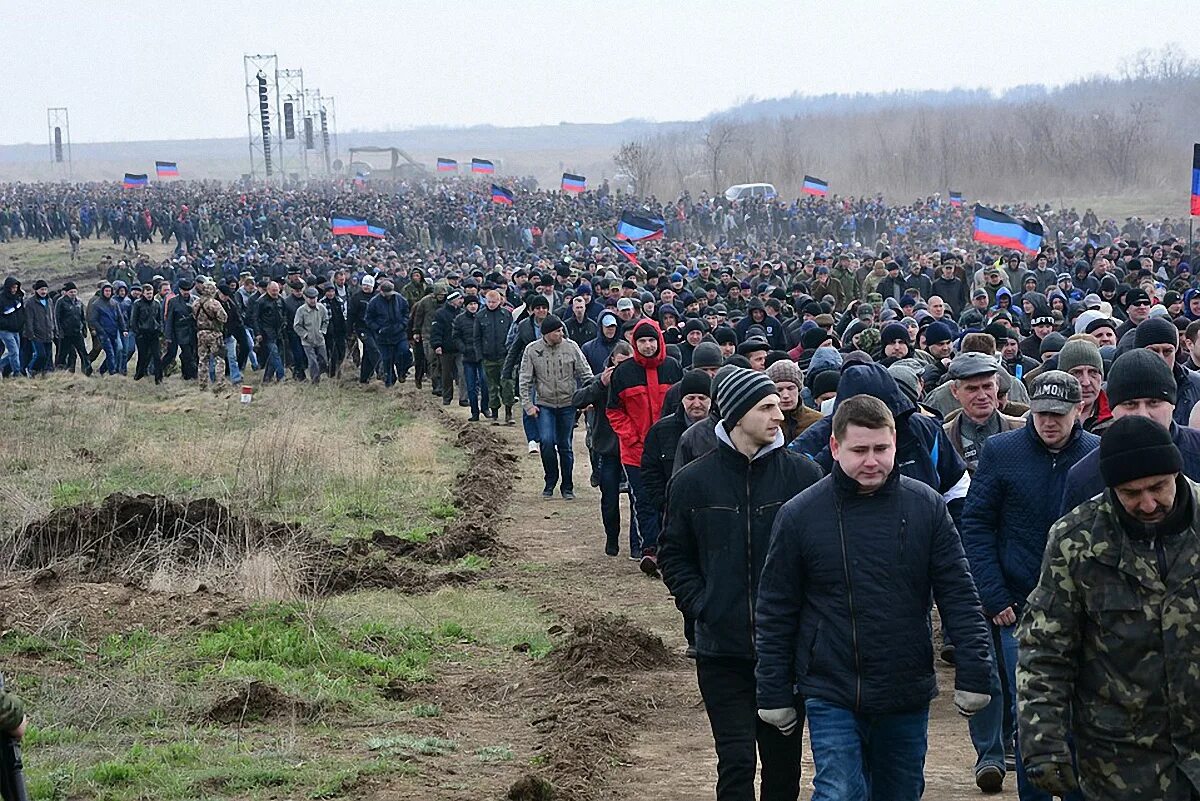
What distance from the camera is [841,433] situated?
552 centimetres

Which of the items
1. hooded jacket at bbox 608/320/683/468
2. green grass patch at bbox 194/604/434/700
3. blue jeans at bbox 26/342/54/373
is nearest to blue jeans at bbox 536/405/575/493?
hooded jacket at bbox 608/320/683/468

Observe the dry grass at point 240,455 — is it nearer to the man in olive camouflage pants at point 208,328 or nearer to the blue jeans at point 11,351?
the man in olive camouflage pants at point 208,328

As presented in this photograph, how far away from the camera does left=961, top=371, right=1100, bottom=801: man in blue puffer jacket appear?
647 cm

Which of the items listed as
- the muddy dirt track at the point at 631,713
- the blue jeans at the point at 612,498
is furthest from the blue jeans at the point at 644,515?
the blue jeans at the point at 612,498

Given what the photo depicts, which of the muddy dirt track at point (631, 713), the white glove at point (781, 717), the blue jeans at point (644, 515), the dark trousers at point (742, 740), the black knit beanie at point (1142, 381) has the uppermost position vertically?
the black knit beanie at point (1142, 381)

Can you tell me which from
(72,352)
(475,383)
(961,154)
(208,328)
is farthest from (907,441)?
(961,154)

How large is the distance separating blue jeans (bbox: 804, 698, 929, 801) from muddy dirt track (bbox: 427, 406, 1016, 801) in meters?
1.75

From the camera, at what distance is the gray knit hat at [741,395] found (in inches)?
243

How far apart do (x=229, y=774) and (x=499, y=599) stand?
4.81 meters

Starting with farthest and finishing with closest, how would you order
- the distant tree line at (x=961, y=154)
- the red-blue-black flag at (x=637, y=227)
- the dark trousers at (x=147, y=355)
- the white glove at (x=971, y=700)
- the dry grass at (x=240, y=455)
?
1. the distant tree line at (x=961, y=154)
2. the red-blue-black flag at (x=637, y=227)
3. the dark trousers at (x=147, y=355)
4. the dry grass at (x=240, y=455)
5. the white glove at (x=971, y=700)

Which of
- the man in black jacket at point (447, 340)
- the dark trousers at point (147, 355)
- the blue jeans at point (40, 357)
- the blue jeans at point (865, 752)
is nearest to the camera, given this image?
the blue jeans at point (865, 752)

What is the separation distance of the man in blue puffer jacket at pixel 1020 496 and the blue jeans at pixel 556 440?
9.18 m

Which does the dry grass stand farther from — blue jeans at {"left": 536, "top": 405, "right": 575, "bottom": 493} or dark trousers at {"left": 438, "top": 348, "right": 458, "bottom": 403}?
blue jeans at {"left": 536, "top": 405, "right": 575, "bottom": 493}

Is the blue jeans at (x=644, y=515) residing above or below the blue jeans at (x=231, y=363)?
above
